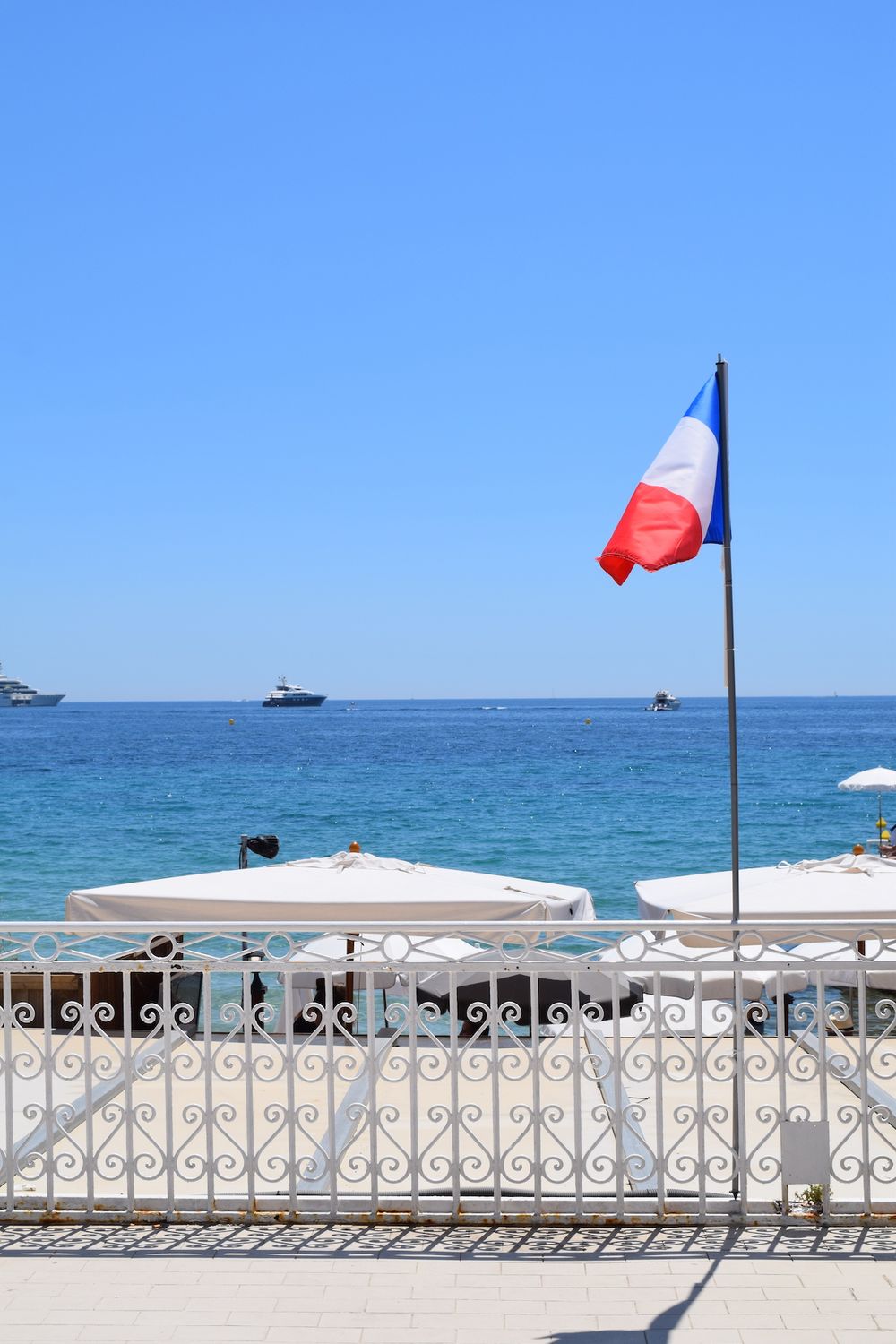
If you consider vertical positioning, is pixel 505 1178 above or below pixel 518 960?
A: below

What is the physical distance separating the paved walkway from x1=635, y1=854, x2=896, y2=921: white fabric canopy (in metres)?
4.41

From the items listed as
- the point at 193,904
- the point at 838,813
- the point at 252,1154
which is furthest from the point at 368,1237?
the point at 838,813

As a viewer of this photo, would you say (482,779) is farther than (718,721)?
No

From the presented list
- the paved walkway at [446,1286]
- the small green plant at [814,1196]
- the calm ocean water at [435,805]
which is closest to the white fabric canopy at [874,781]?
the calm ocean water at [435,805]

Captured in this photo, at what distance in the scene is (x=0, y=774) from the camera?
63.2 metres

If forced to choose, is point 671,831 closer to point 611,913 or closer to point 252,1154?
point 611,913

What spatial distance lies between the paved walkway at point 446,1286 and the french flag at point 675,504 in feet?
9.14

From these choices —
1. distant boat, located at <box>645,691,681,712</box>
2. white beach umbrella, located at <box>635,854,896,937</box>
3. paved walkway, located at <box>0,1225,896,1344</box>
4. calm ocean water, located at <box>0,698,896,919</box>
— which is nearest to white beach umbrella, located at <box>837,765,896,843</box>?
calm ocean water, located at <box>0,698,896,919</box>

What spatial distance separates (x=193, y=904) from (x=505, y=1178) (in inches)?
173

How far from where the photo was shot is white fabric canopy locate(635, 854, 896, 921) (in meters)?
9.45

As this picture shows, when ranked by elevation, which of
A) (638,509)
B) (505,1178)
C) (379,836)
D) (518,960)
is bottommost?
(379,836)

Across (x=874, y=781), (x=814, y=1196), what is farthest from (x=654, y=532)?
(x=874, y=781)

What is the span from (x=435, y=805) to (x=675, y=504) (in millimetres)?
44100

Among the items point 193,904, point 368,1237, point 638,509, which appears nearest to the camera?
point 368,1237
